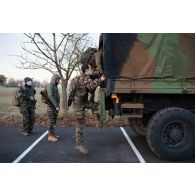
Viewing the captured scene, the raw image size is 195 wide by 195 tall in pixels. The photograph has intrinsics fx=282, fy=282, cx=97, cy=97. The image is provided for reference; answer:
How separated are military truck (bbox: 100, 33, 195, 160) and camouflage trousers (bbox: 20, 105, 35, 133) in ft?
10.2

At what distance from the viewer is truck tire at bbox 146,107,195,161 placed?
535 centimetres

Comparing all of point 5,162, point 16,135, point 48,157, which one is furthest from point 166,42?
point 16,135

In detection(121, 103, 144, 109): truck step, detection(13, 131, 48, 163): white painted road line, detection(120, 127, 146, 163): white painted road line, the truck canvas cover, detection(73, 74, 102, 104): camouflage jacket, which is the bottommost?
detection(13, 131, 48, 163): white painted road line

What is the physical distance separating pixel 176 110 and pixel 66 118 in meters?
5.32

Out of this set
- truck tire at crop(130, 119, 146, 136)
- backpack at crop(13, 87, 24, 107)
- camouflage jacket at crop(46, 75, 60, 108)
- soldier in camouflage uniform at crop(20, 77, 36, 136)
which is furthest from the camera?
soldier in camouflage uniform at crop(20, 77, 36, 136)

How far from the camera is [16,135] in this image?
7879mm

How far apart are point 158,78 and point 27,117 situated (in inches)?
163

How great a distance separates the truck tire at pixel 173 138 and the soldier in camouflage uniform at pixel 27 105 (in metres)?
3.94

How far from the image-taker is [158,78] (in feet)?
18.0

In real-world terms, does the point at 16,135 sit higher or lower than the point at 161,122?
lower

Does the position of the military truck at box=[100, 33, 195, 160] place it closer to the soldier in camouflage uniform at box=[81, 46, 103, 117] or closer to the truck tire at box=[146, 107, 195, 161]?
the truck tire at box=[146, 107, 195, 161]

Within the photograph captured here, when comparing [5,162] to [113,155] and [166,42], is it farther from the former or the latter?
[166,42]

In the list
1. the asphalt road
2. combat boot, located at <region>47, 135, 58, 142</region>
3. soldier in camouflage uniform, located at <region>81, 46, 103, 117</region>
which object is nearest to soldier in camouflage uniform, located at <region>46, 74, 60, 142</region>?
combat boot, located at <region>47, 135, 58, 142</region>

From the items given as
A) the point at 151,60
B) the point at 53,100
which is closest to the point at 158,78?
the point at 151,60
